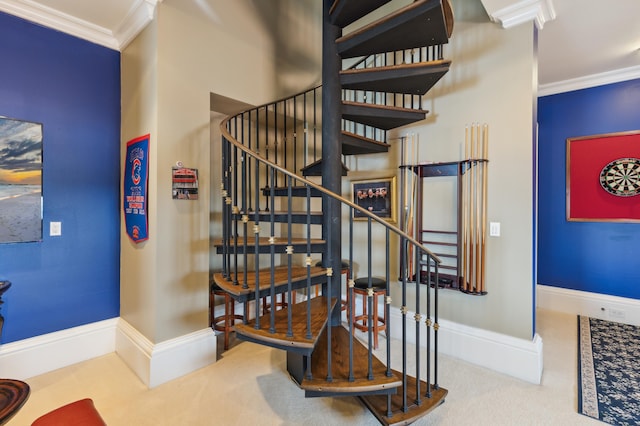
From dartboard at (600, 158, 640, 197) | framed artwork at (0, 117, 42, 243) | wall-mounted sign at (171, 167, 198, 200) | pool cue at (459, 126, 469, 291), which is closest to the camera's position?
framed artwork at (0, 117, 42, 243)

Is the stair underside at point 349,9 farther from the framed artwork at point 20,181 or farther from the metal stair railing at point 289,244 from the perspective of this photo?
the framed artwork at point 20,181

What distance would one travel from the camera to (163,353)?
88.0 inches

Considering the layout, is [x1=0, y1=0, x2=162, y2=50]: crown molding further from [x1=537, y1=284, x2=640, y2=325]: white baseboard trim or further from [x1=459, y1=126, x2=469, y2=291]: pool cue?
[x1=537, y1=284, x2=640, y2=325]: white baseboard trim

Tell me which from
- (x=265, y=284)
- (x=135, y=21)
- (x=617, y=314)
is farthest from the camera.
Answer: (x=617, y=314)

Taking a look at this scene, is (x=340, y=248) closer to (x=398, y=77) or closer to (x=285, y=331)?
(x=285, y=331)

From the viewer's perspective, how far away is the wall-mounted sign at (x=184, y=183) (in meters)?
2.33

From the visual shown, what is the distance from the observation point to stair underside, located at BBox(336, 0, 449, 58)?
1.81m

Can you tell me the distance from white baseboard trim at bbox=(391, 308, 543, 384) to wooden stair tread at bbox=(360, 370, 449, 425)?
882 millimetres

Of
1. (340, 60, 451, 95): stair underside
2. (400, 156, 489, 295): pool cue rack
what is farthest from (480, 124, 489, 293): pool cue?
(340, 60, 451, 95): stair underside

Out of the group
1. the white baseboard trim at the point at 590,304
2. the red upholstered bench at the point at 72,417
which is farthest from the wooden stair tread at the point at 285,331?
the white baseboard trim at the point at 590,304

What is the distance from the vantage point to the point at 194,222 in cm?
246

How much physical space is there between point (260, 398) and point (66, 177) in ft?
7.89

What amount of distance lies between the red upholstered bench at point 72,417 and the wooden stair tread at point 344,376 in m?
0.93

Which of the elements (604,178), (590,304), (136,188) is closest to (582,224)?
(604,178)
